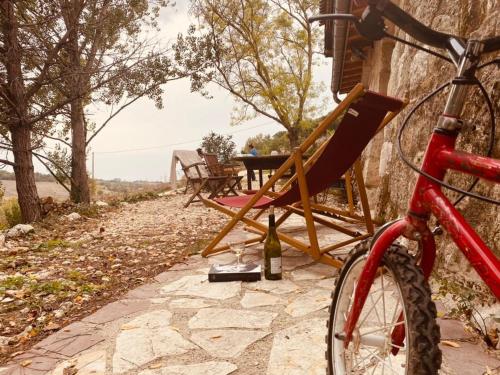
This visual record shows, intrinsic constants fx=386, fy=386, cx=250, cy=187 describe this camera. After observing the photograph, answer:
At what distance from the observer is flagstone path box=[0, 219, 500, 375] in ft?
6.18

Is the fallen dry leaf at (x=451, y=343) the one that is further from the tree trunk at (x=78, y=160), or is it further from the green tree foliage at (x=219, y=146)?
the green tree foliage at (x=219, y=146)

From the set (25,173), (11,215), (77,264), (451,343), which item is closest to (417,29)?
(451,343)

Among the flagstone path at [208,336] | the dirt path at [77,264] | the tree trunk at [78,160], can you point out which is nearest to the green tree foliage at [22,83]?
the dirt path at [77,264]

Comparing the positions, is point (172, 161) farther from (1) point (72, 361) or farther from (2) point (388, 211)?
(1) point (72, 361)

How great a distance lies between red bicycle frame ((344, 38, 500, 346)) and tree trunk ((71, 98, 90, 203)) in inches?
377

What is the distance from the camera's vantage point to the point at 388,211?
3955 millimetres

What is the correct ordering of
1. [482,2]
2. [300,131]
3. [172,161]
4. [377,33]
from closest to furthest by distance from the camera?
[377,33], [482,2], [172,161], [300,131]

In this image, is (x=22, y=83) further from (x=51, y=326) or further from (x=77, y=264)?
(x=51, y=326)

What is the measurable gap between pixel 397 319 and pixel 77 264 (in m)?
3.50

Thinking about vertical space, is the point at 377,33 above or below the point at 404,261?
above

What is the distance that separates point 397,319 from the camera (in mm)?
1296

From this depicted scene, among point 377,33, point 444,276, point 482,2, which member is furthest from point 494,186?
point 377,33

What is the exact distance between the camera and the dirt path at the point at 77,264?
8.88 ft

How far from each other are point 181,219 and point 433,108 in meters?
4.71
